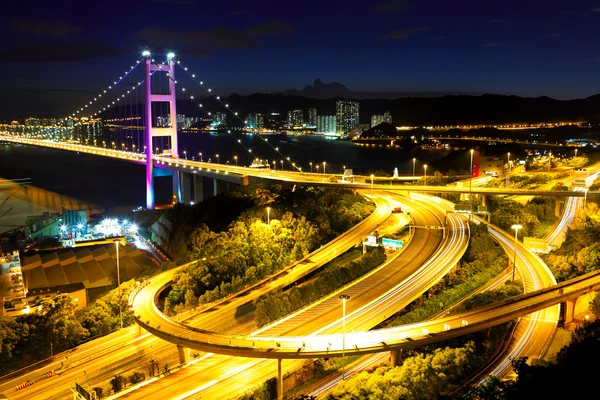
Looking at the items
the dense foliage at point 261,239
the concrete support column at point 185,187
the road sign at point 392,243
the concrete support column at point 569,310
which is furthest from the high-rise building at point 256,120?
the concrete support column at point 569,310

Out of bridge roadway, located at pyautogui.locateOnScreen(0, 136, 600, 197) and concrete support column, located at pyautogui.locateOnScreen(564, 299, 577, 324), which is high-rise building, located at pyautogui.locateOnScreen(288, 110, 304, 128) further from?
concrete support column, located at pyautogui.locateOnScreen(564, 299, 577, 324)

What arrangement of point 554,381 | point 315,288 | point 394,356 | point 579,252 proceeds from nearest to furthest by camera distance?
point 554,381, point 394,356, point 315,288, point 579,252

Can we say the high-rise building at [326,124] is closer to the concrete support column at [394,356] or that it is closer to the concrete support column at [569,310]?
the concrete support column at [569,310]

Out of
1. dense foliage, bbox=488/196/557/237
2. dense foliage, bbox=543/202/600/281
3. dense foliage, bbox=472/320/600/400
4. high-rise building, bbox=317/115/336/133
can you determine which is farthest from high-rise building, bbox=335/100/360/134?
dense foliage, bbox=472/320/600/400

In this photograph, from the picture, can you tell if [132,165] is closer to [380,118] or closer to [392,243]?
[392,243]

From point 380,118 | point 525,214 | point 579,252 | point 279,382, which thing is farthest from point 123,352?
point 380,118

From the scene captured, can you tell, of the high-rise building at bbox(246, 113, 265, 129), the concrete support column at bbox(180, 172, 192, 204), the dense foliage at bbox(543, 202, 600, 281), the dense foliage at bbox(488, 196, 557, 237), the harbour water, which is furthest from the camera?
the high-rise building at bbox(246, 113, 265, 129)
